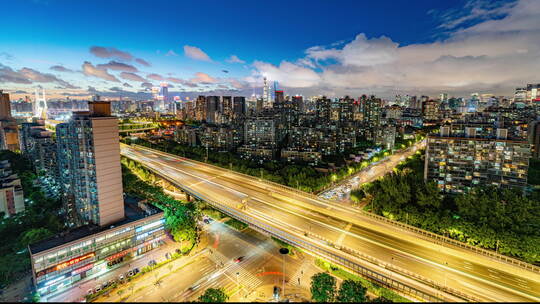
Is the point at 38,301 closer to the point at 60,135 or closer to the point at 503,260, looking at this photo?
the point at 60,135

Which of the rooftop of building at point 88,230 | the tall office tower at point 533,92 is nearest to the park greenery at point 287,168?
the rooftop of building at point 88,230

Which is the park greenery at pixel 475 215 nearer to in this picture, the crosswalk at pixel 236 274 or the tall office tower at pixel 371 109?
the crosswalk at pixel 236 274

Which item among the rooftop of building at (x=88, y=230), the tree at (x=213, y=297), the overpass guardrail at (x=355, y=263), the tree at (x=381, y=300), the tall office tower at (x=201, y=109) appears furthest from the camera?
the tall office tower at (x=201, y=109)

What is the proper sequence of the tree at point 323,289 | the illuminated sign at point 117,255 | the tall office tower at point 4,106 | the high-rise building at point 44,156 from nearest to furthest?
the tree at point 323,289 < the illuminated sign at point 117,255 < the high-rise building at point 44,156 < the tall office tower at point 4,106

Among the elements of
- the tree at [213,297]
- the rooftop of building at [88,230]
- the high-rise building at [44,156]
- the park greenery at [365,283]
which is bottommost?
the park greenery at [365,283]

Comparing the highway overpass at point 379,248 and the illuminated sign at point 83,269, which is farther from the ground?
the highway overpass at point 379,248

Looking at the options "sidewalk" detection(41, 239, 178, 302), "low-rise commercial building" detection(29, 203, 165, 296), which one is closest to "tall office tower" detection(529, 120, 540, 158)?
"sidewalk" detection(41, 239, 178, 302)
